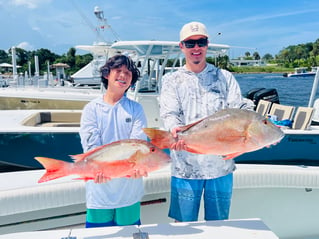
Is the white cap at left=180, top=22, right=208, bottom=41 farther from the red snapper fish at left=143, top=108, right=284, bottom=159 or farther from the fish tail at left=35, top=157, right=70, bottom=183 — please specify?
the fish tail at left=35, top=157, right=70, bottom=183

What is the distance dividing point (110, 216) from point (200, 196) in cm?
63

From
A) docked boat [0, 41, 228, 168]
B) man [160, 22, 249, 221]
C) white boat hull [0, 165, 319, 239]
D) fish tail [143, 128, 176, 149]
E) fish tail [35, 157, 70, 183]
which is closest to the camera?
fish tail [35, 157, 70, 183]

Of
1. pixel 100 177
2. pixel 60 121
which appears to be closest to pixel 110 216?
pixel 100 177

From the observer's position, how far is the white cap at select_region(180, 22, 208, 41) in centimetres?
187

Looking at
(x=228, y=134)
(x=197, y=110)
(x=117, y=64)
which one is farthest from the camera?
(x=197, y=110)

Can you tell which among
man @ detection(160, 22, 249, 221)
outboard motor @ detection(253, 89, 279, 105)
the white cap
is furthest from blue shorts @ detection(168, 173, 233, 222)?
outboard motor @ detection(253, 89, 279, 105)

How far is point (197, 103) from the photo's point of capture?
196 cm

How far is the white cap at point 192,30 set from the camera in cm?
187

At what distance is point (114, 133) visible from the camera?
1856mm

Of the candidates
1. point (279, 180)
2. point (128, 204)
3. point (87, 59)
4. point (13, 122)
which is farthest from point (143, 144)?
point (87, 59)

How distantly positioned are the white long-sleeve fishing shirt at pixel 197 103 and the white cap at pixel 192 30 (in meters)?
0.25

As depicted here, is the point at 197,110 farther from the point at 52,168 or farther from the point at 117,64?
the point at 52,168

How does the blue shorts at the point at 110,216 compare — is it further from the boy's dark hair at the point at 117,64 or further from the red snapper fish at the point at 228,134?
the boy's dark hair at the point at 117,64

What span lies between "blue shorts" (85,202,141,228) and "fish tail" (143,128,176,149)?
21.3 inches
